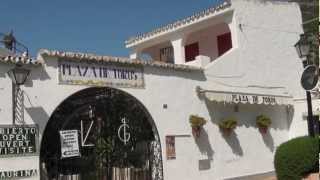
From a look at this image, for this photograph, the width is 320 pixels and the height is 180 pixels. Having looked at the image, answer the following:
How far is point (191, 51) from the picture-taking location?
965 inches

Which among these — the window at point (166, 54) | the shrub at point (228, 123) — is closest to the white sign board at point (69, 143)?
the shrub at point (228, 123)

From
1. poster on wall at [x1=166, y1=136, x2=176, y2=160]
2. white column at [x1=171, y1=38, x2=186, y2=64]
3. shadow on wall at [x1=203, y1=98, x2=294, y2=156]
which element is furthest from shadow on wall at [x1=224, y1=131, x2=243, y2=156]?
white column at [x1=171, y1=38, x2=186, y2=64]

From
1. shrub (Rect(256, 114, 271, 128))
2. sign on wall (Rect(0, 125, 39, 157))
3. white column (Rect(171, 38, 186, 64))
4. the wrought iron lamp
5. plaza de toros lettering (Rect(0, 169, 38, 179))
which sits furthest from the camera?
white column (Rect(171, 38, 186, 64))

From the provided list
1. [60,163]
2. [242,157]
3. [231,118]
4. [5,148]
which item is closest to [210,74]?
[231,118]

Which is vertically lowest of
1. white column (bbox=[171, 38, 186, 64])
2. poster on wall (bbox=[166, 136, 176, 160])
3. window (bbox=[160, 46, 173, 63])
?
poster on wall (bbox=[166, 136, 176, 160])

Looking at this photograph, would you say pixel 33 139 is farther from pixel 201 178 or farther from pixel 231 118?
pixel 231 118

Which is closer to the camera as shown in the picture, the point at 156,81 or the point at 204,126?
the point at 156,81

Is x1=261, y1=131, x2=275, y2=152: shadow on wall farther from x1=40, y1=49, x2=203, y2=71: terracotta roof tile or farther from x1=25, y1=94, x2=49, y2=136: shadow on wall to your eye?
x1=25, y1=94, x2=49, y2=136: shadow on wall

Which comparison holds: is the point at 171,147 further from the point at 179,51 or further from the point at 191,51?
the point at 191,51

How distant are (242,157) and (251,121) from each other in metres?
1.55

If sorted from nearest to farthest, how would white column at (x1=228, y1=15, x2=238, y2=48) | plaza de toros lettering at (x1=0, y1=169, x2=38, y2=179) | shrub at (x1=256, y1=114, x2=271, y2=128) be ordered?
plaza de toros lettering at (x1=0, y1=169, x2=38, y2=179) → shrub at (x1=256, y1=114, x2=271, y2=128) → white column at (x1=228, y1=15, x2=238, y2=48)

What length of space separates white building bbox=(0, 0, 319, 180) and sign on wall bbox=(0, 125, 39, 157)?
0.08 ft

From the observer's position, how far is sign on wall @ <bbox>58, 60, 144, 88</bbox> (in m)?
13.4

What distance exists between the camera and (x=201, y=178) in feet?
54.3
